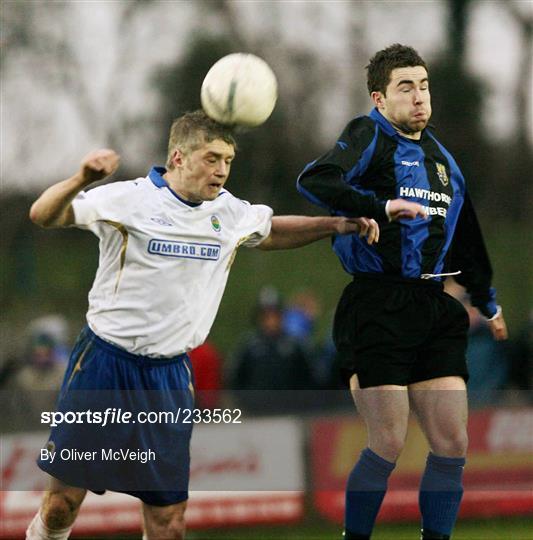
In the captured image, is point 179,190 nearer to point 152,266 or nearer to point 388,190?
point 152,266

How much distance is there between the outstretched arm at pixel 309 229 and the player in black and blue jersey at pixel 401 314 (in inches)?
4.1

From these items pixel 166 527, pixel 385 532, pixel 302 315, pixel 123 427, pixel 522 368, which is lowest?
pixel 385 532

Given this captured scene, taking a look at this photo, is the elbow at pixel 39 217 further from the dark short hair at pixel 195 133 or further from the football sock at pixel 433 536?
the football sock at pixel 433 536

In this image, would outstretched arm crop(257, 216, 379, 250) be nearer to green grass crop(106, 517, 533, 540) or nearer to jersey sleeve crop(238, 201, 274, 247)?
jersey sleeve crop(238, 201, 274, 247)

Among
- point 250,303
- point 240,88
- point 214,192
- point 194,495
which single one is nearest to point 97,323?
point 214,192

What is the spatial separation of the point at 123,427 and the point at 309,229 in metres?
1.48

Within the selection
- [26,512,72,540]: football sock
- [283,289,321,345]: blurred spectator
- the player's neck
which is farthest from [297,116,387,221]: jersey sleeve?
[283,289,321,345]: blurred spectator

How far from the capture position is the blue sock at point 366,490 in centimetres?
662

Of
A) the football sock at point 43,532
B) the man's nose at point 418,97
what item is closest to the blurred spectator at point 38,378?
the football sock at point 43,532

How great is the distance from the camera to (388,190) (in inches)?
263

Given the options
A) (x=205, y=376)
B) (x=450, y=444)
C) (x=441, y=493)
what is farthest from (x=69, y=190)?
(x=205, y=376)

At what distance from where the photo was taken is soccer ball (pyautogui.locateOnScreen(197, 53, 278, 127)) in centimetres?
666

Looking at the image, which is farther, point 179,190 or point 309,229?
point 309,229

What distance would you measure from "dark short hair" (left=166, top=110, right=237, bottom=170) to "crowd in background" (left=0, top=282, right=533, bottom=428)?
4.86 metres
